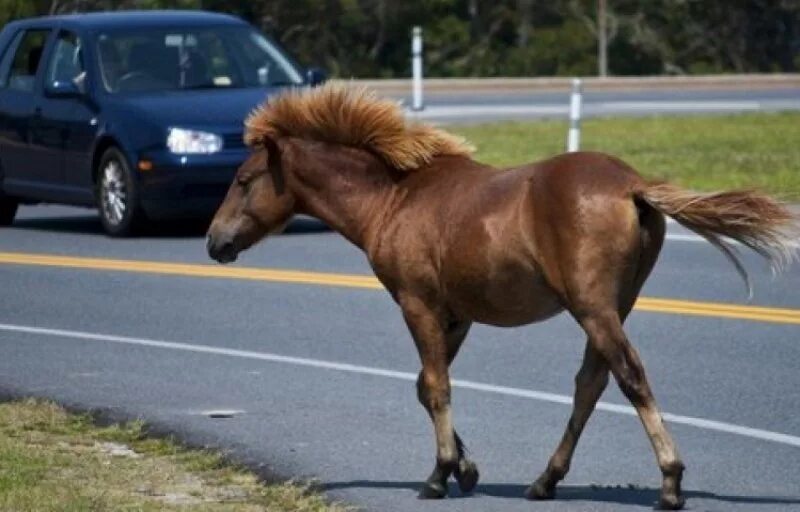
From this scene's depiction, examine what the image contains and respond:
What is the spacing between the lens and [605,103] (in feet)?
122

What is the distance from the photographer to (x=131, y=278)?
51.8 ft

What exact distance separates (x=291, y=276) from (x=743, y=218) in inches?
321

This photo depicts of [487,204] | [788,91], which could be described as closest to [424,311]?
[487,204]

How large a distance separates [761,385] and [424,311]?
3053mm

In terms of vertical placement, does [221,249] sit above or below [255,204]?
below

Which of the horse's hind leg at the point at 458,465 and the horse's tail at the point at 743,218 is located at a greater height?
the horse's tail at the point at 743,218

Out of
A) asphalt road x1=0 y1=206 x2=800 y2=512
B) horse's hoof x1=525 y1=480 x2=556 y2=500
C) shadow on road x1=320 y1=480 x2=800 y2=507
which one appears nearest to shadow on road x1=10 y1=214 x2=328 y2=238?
asphalt road x1=0 y1=206 x2=800 y2=512

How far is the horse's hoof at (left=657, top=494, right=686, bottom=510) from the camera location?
775cm

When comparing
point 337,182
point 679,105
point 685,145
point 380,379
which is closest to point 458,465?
point 337,182

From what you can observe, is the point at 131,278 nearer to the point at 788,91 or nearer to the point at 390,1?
the point at 788,91

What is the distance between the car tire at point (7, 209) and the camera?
2034cm

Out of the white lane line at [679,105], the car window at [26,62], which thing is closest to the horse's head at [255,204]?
the car window at [26,62]

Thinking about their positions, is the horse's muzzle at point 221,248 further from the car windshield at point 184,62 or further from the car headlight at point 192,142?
the car windshield at point 184,62

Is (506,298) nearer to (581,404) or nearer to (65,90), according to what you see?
(581,404)
